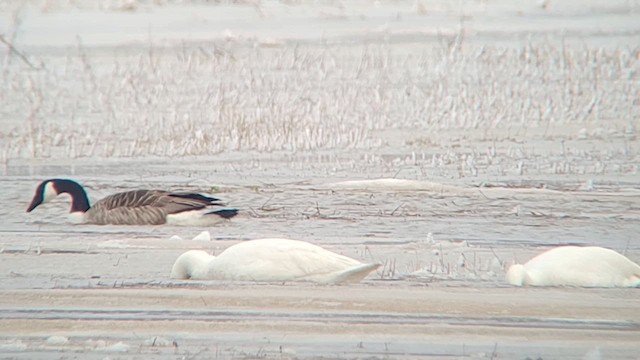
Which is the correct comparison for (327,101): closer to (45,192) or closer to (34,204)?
(45,192)

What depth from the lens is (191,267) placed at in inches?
299

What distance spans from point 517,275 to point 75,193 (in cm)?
500

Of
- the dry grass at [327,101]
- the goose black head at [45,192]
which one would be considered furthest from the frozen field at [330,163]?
the goose black head at [45,192]

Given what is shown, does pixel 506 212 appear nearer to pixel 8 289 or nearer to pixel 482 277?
pixel 482 277

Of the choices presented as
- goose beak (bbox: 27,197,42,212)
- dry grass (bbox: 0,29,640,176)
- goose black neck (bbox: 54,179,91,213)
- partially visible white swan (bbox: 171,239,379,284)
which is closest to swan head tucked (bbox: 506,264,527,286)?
partially visible white swan (bbox: 171,239,379,284)

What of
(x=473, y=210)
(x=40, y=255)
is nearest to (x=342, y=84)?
(x=473, y=210)

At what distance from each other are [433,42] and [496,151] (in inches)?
148

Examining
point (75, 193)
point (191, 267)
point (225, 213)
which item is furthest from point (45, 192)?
point (191, 267)

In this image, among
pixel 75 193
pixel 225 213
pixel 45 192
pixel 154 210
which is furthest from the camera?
pixel 45 192

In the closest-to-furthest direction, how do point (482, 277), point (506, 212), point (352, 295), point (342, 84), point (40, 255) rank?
point (352, 295)
point (482, 277)
point (40, 255)
point (506, 212)
point (342, 84)

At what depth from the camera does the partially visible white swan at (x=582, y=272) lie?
24.5 feet

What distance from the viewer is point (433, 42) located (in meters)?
17.3

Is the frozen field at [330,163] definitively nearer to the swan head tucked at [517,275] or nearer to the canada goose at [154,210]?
the swan head tucked at [517,275]

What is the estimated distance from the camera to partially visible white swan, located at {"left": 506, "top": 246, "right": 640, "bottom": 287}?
7.48 m
